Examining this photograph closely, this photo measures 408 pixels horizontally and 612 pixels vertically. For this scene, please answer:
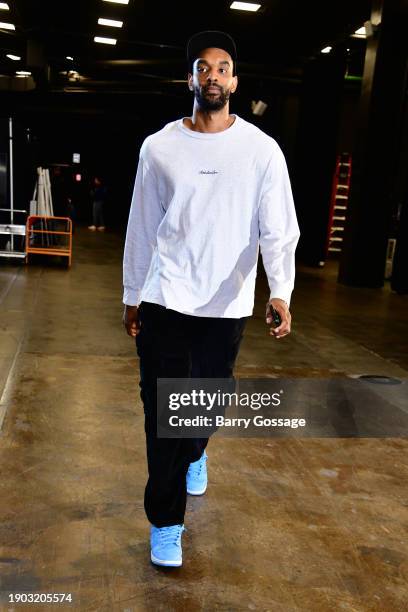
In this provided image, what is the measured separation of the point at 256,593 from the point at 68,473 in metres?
1.15

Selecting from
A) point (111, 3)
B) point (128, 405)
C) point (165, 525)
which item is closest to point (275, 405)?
point (128, 405)

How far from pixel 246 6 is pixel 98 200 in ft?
27.4

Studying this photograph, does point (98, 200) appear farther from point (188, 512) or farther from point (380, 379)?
point (188, 512)

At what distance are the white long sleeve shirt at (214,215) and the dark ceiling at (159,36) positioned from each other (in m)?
8.90

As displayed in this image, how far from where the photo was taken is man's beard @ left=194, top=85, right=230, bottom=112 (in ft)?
6.64

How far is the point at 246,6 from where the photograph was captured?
406 inches

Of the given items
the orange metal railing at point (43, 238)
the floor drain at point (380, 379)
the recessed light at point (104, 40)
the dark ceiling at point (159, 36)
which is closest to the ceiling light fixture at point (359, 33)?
the dark ceiling at point (159, 36)

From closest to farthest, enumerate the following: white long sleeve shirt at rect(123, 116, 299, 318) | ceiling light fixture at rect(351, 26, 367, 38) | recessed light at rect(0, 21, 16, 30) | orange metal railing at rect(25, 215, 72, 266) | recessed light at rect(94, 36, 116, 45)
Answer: white long sleeve shirt at rect(123, 116, 299, 318) → orange metal railing at rect(25, 215, 72, 266) → ceiling light fixture at rect(351, 26, 367, 38) → recessed light at rect(0, 21, 16, 30) → recessed light at rect(94, 36, 116, 45)

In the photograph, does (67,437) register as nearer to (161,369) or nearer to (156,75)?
(161,369)

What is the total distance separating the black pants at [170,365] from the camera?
6.75 ft

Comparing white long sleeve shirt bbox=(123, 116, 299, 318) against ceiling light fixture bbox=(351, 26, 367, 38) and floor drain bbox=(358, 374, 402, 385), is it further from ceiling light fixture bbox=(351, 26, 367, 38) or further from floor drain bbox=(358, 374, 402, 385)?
ceiling light fixture bbox=(351, 26, 367, 38)

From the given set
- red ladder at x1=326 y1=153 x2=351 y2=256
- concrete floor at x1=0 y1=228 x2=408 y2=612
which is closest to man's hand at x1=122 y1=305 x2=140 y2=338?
concrete floor at x1=0 y1=228 x2=408 y2=612

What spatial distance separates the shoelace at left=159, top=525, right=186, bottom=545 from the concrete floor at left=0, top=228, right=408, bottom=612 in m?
0.11

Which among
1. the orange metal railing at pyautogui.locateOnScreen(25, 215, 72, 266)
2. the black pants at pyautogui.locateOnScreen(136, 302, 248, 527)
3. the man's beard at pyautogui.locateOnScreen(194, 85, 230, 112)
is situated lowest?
the orange metal railing at pyautogui.locateOnScreen(25, 215, 72, 266)
